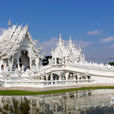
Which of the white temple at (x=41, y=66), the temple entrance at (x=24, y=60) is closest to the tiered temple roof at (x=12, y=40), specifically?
the white temple at (x=41, y=66)

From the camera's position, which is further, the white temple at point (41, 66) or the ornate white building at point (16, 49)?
the ornate white building at point (16, 49)

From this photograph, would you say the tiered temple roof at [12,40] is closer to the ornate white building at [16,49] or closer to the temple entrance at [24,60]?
the ornate white building at [16,49]

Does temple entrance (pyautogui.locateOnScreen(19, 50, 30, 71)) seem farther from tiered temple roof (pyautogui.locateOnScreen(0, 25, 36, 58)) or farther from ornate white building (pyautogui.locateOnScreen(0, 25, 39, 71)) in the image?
tiered temple roof (pyautogui.locateOnScreen(0, 25, 36, 58))

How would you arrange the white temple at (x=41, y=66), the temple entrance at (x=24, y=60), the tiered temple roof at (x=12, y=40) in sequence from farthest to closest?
1. the temple entrance at (x=24, y=60)
2. the tiered temple roof at (x=12, y=40)
3. the white temple at (x=41, y=66)

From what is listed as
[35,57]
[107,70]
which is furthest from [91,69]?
[35,57]

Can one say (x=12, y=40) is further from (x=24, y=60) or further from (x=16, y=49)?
(x=24, y=60)

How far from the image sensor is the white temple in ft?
82.8

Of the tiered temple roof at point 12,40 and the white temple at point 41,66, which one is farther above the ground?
the tiered temple roof at point 12,40

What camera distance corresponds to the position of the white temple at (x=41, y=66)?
25250 mm

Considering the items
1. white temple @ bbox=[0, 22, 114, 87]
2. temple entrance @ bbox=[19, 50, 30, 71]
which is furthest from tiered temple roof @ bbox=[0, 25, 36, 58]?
temple entrance @ bbox=[19, 50, 30, 71]

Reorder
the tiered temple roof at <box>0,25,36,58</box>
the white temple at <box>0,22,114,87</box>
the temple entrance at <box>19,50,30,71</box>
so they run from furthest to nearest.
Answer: the temple entrance at <box>19,50,30,71</box>
the tiered temple roof at <box>0,25,36,58</box>
the white temple at <box>0,22,114,87</box>

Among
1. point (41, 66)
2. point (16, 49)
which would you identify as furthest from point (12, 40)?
point (41, 66)

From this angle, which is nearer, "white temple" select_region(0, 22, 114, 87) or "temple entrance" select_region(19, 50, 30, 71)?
"white temple" select_region(0, 22, 114, 87)

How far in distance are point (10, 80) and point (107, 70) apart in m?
Result: 10.4
